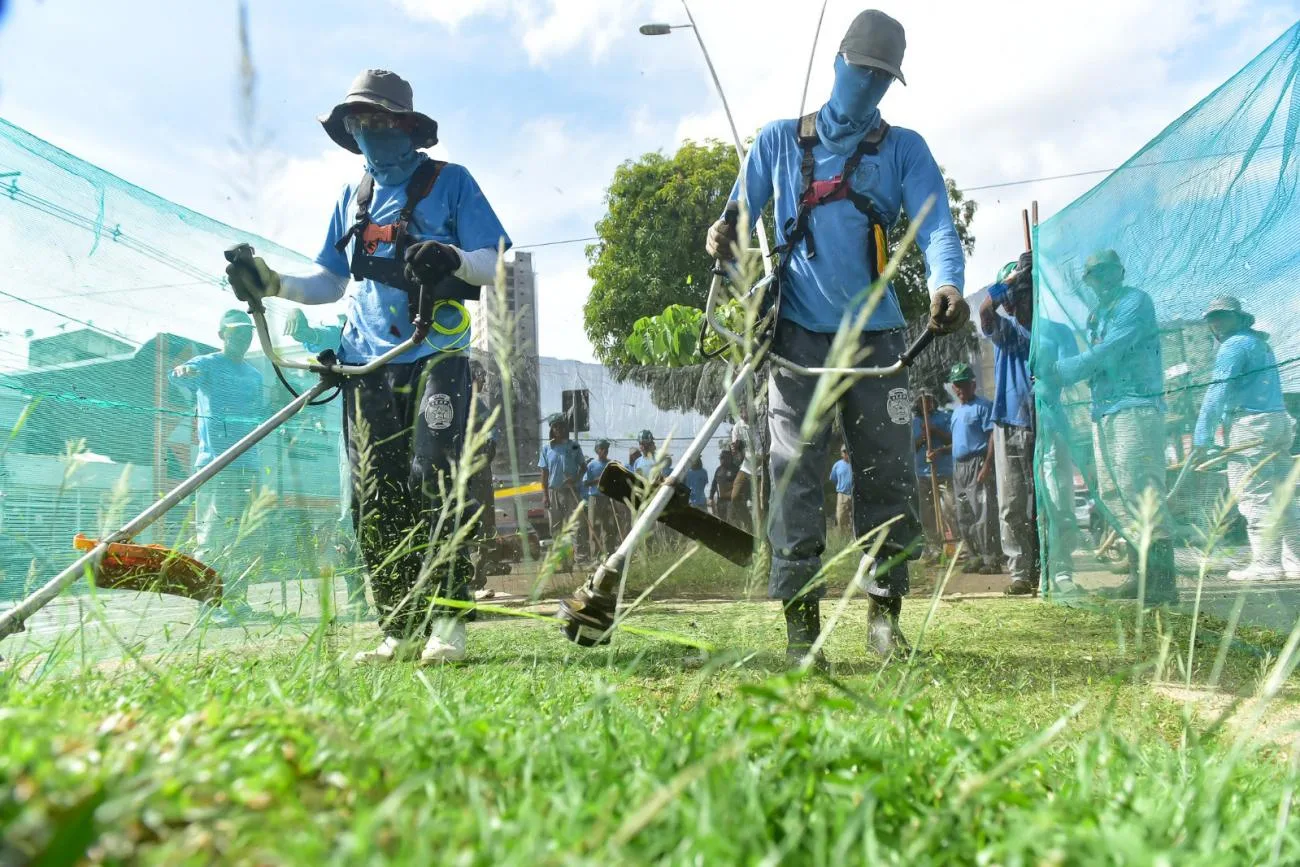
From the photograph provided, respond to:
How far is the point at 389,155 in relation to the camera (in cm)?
388

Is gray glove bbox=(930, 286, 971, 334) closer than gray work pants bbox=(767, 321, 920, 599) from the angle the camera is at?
Yes

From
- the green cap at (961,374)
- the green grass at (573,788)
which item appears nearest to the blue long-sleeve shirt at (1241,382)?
the green grass at (573,788)

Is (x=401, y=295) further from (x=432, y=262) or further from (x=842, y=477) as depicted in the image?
(x=842, y=477)

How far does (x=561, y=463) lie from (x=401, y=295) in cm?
721

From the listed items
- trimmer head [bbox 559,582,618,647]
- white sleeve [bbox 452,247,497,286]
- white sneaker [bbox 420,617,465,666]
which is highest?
white sleeve [bbox 452,247,497,286]

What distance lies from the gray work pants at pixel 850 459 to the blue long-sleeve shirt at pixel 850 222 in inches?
4.4

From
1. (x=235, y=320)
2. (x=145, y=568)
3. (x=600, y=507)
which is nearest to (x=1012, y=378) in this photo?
(x=235, y=320)

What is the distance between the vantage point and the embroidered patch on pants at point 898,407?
3.58 metres

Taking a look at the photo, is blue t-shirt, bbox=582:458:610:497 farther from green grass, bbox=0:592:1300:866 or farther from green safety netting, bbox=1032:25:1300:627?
green grass, bbox=0:592:1300:866

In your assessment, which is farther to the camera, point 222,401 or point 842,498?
point 842,498

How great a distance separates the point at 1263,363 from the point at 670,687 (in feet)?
7.81

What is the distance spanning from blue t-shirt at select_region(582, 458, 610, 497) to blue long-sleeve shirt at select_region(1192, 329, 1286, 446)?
291 inches

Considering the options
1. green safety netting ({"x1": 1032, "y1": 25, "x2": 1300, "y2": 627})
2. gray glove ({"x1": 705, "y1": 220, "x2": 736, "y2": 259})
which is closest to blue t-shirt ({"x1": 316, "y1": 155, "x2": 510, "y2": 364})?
gray glove ({"x1": 705, "y1": 220, "x2": 736, "y2": 259})

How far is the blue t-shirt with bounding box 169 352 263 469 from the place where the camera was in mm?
4980
